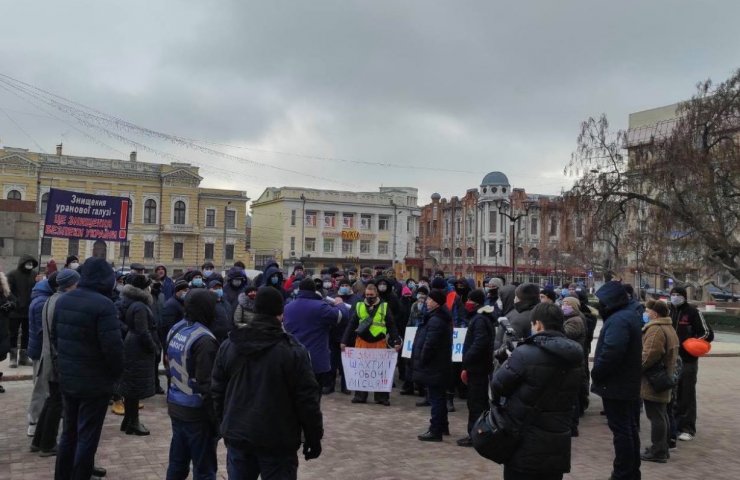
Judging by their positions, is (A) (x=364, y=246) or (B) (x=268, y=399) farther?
(A) (x=364, y=246)

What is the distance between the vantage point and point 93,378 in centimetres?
533

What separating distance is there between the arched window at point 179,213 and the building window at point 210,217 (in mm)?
2419

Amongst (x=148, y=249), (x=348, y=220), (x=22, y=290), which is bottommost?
(x=22, y=290)

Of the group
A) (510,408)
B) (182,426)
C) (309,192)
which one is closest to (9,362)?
(182,426)

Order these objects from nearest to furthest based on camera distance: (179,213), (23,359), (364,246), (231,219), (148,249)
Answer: (23,359) → (148,249) → (179,213) → (231,219) → (364,246)

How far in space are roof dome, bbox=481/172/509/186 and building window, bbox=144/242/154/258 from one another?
3590 centimetres

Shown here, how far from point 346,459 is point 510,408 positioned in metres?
3.27

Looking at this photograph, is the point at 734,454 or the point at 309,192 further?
the point at 309,192

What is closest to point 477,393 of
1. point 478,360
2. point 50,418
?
point 478,360

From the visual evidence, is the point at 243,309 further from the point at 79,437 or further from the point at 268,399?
the point at 268,399

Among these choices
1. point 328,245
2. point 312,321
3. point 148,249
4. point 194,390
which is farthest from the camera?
point 328,245

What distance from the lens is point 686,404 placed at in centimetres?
847

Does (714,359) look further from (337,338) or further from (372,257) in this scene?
(372,257)

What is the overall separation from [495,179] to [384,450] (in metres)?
67.8
